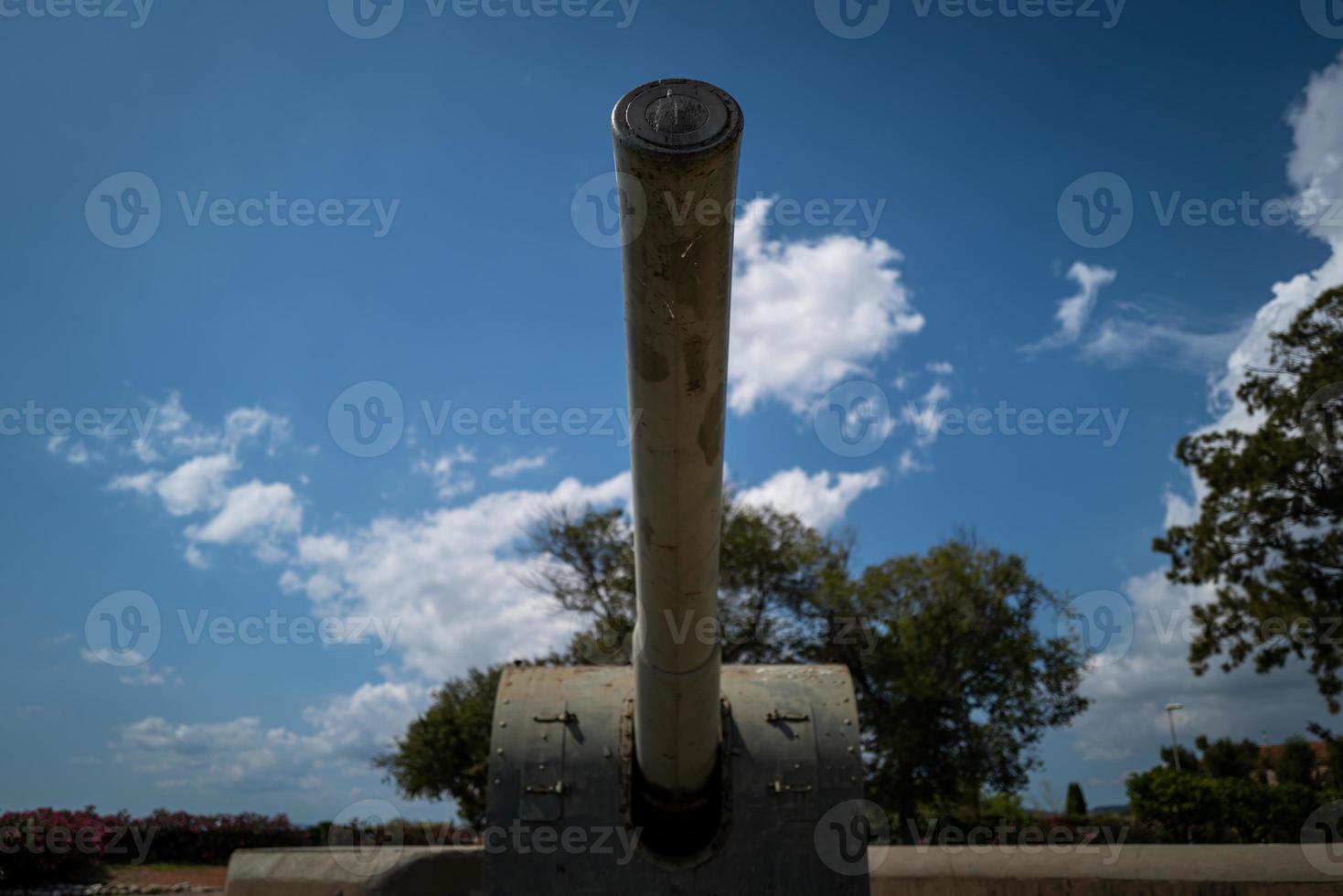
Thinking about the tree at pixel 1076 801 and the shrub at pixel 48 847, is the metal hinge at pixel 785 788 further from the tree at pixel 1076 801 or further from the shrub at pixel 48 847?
the tree at pixel 1076 801

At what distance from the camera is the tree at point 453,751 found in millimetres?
22734

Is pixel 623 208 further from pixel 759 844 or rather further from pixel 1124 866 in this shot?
pixel 1124 866

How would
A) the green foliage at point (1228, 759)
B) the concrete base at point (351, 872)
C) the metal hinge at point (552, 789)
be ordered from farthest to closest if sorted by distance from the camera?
1. the green foliage at point (1228, 759)
2. the concrete base at point (351, 872)
3. the metal hinge at point (552, 789)

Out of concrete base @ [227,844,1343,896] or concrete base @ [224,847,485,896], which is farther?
concrete base @ [224,847,485,896]

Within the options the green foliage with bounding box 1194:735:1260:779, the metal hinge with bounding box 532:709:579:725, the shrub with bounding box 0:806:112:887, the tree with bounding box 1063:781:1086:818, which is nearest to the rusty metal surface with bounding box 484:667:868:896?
the metal hinge with bounding box 532:709:579:725

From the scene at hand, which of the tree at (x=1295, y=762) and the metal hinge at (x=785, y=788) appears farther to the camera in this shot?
the tree at (x=1295, y=762)

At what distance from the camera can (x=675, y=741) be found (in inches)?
199

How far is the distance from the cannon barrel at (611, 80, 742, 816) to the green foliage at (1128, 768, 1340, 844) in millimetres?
16123

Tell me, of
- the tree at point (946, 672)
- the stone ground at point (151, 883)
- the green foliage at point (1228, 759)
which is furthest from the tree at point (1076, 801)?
the stone ground at point (151, 883)

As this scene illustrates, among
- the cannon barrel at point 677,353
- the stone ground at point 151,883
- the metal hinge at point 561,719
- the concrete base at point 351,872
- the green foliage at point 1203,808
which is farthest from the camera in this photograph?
the green foliage at point 1203,808

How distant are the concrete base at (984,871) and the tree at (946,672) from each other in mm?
14540

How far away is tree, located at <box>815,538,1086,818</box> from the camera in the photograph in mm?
21734

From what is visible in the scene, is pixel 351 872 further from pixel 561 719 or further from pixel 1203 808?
pixel 1203 808

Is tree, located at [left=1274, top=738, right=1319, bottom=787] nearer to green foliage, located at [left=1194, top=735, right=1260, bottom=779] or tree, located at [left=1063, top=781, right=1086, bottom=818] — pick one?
green foliage, located at [left=1194, top=735, right=1260, bottom=779]
